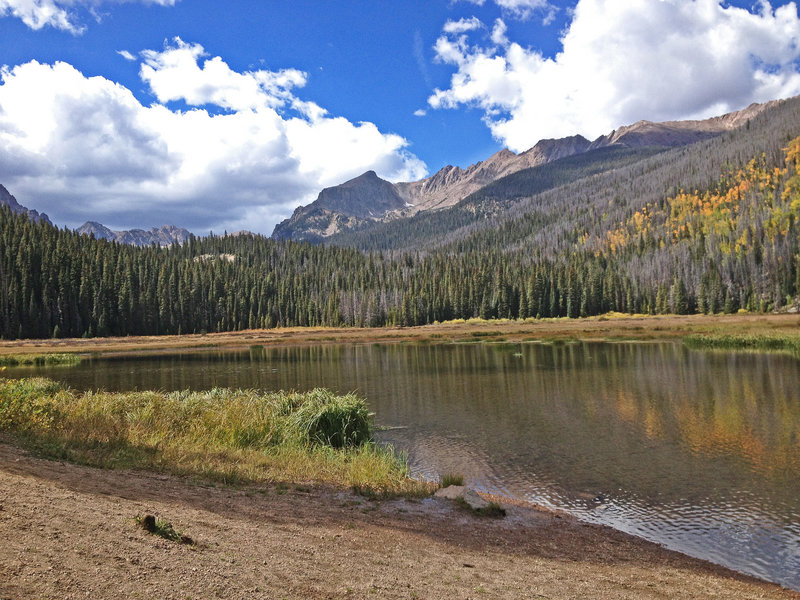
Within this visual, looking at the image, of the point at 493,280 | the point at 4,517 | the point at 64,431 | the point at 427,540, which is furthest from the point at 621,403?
the point at 493,280

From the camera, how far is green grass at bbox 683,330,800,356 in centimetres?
6241

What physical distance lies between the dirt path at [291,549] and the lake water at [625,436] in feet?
8.75

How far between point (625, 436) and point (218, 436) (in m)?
18.2

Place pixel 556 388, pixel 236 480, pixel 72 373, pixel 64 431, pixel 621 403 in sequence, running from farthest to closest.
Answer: pixel 72 373, pixel 556 388, pixel 621 403, pixel 64 431, pixel 236 480

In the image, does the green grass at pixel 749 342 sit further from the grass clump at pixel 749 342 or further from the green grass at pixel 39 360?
the green grass at pixel 39 360

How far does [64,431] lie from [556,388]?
103ft

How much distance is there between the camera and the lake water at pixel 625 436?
14648mm

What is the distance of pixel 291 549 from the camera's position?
9.12 m

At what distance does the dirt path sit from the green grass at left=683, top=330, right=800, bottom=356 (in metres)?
59.9

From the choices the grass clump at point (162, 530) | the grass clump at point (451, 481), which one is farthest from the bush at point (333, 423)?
the grass clump at point (162, 530)

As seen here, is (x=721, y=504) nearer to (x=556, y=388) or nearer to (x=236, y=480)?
(x=236, y=480)

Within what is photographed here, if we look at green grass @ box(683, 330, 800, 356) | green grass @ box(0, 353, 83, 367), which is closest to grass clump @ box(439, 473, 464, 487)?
green grass @ box(683, 330, 800, 356)

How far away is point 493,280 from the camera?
172000mm

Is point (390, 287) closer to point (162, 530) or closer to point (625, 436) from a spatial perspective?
point (625, 436)
